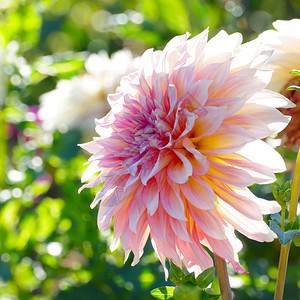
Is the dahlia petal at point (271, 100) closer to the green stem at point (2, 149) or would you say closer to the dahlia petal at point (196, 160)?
the dahlia petal at point (196, 160)

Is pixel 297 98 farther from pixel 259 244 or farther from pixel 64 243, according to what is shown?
pixel 64 243

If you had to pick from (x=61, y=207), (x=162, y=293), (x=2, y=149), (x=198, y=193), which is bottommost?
(x=61, y=207)

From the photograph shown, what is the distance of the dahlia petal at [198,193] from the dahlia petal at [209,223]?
0.02m

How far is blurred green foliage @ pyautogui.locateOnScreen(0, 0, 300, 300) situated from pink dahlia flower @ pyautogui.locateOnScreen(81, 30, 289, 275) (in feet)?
1.56

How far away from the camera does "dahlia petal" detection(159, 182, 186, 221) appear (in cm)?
48

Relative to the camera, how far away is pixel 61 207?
1391mm

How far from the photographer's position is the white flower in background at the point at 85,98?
1.46 meters

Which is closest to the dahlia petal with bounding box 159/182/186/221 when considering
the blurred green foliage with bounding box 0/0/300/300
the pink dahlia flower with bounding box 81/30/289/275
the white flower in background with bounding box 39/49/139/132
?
the pink dahlia flower with bounding box 81/30/289/275

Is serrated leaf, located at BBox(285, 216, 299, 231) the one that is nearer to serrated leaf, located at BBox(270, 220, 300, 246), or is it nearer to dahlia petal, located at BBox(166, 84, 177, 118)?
serrated leaf, located at BBox(270, 220, 300, 246)

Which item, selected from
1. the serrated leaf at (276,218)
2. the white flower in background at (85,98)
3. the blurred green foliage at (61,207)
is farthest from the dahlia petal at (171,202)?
the white flower in background at (85,98)

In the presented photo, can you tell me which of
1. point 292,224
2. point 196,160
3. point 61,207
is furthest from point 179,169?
point 61,207

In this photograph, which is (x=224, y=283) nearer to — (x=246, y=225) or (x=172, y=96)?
(x=246, y=225)

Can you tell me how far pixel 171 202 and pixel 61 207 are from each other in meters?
0.94

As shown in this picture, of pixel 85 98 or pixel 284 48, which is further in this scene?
pixel 85 98
